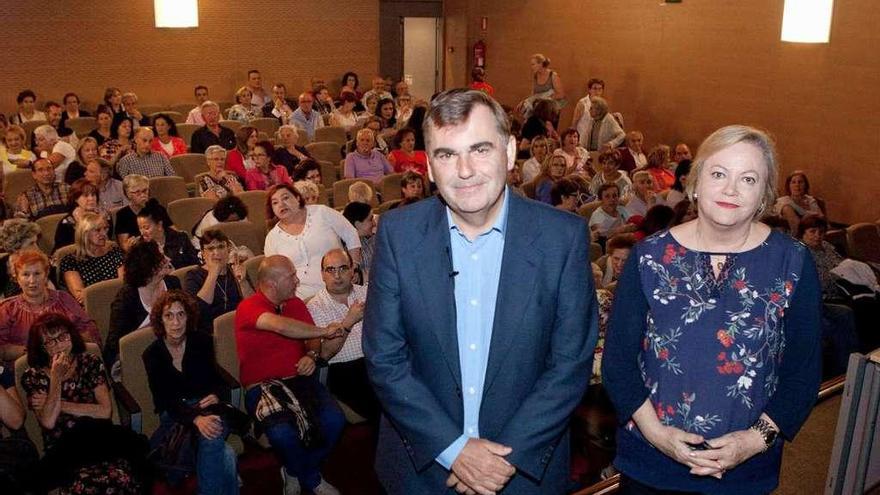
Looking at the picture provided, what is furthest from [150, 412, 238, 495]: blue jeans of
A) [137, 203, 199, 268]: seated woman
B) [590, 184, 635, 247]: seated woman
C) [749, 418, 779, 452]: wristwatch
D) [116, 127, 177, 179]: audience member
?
[116, 127, 177, 179]: audience member

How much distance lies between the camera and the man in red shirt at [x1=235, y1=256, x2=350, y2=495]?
3.94 m

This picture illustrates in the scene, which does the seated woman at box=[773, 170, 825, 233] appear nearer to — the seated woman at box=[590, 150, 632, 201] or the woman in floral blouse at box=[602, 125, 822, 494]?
the seated woman at box=[590, 150, 632, 201]

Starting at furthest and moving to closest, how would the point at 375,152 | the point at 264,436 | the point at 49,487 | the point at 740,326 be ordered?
the point at 375,152, the point at 264,436, the point at 49,487, the point at 740,326

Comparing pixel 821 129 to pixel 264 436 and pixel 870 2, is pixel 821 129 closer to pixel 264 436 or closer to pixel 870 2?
pixel 870 2

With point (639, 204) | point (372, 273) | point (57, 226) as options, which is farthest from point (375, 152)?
point (372, 273)

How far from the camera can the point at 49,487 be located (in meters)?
3.43

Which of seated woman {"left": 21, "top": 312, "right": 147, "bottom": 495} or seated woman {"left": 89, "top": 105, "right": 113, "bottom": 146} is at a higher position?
seated woman {"left": 89, "top": 105, "right": 113, "bottom": 146}

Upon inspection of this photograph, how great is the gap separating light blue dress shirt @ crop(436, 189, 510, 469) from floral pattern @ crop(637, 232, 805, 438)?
35cm

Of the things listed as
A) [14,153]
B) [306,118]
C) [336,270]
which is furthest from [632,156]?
[14,153]

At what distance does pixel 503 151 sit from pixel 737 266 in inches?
23.3

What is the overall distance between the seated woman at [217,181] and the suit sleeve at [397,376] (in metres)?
5.62

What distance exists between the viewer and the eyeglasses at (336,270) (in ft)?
15.2

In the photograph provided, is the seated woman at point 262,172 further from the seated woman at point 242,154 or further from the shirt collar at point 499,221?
the shirt collar at point 499,221

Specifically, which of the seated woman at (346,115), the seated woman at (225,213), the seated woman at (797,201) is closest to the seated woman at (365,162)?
the seated woman at (225,213)
